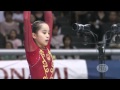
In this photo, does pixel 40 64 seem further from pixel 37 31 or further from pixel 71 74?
pixel 71 74

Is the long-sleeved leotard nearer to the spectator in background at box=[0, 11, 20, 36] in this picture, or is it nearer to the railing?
the railing

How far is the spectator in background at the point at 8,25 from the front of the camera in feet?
25.3

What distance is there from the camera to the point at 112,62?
6.23m

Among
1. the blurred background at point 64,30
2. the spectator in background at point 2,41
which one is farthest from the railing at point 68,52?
the spectator in background at point 2,41

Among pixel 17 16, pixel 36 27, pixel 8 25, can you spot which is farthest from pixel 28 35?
pixel 17 16

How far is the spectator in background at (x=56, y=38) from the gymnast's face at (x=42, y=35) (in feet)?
7.99

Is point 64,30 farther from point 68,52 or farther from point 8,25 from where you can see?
point 68,52

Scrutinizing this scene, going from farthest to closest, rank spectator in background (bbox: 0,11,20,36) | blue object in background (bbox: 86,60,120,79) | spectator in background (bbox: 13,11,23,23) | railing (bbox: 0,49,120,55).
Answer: spectator in background (bbox: 13,11,23,23), spectator in background (bbox: 0,11,20,36), railing (bbox: 0,49,120,55), blue object in background (bbox: 86,60,120,79)

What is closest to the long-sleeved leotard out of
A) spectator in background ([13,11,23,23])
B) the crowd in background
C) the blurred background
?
the blurred background

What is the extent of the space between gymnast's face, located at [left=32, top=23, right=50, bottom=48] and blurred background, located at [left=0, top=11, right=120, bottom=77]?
156 cm

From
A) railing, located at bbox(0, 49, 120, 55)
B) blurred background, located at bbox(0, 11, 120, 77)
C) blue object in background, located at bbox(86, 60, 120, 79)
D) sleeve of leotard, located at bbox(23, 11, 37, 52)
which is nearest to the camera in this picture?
sleeve of leotard, located at bbox(23, 11, 37, 52)

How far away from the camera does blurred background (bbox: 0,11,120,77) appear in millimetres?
6980

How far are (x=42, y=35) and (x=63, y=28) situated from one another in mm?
3164
